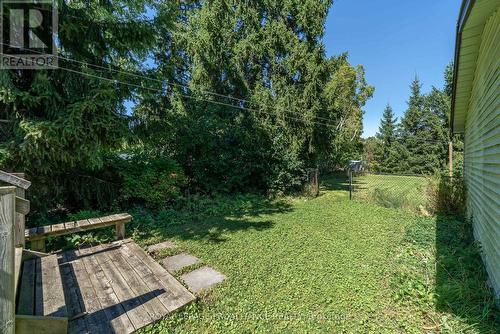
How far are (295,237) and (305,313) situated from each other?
233 centimetres

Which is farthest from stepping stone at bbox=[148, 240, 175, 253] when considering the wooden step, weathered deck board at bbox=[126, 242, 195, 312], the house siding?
the house siding

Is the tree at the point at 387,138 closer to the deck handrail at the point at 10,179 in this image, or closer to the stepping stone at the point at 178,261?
the stepping stone at the point at 178,261

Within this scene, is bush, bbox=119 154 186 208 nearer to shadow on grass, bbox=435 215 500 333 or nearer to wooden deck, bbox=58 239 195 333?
wooden deck, bbox=58 239 195 333

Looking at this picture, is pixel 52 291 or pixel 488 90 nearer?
pixel 52 291

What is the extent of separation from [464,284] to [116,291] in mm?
4143

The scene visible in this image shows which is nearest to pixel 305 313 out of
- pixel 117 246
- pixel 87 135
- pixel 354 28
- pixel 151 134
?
pixel 117 246

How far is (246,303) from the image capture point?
107 inches

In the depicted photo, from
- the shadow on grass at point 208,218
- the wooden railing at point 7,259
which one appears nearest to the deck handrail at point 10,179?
the wooden railing at point 7,259

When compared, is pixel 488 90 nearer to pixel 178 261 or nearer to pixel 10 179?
pixel 178 261

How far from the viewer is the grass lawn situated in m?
2.41

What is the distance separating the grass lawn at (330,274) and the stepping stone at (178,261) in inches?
7.2

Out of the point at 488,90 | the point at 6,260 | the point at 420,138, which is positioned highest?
the point at 420,138

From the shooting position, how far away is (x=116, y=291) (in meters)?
2.79

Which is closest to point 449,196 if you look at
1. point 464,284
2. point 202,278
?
point 464,284
